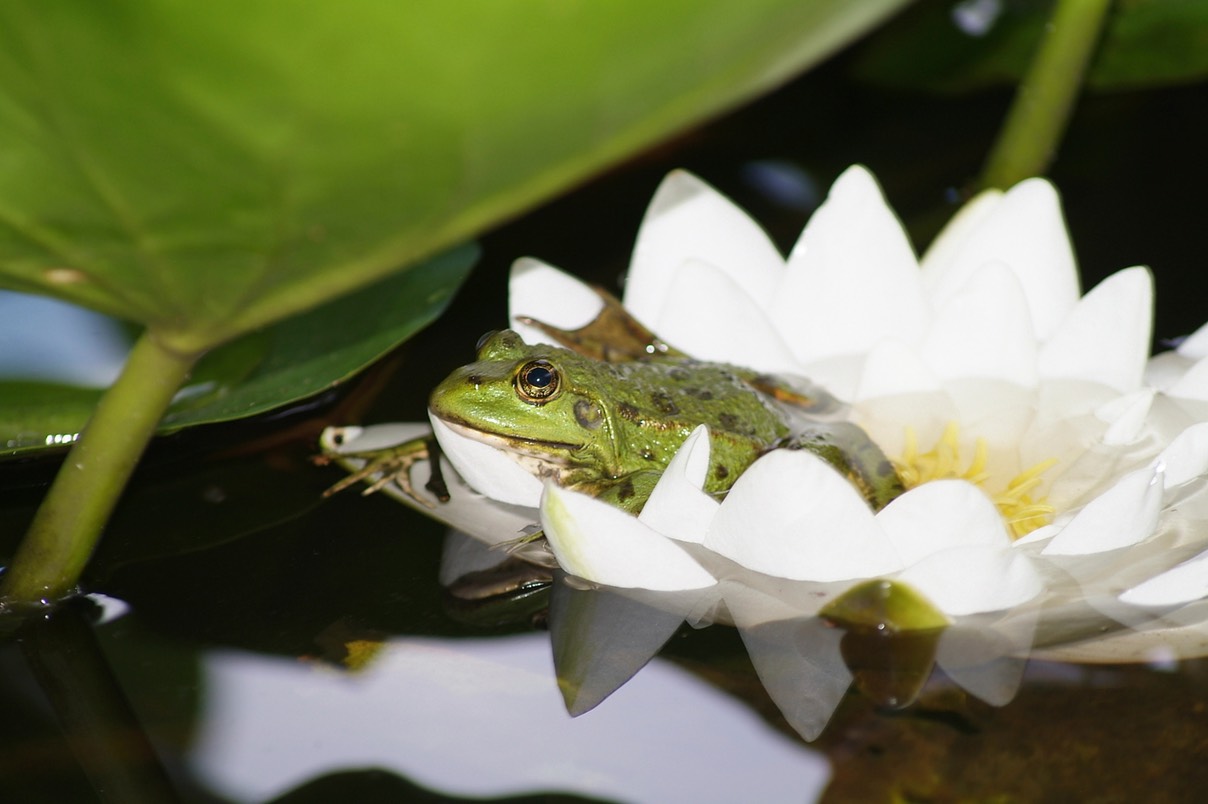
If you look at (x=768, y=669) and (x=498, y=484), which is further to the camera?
(x=498, y=484)

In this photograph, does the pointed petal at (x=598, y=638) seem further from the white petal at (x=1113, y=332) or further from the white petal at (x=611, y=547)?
the white petal at (x=1113, y=332)

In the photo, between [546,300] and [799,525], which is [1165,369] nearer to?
[799,525]

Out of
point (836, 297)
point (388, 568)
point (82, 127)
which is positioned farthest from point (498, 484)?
point (82, 127)

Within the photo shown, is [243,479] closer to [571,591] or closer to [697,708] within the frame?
[571,591]

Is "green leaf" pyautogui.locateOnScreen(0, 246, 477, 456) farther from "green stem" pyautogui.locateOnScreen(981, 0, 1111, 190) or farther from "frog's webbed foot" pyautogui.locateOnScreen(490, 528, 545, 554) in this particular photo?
"green stem" pyautogui.locateOnScreen(981, 0, 1111, 190)

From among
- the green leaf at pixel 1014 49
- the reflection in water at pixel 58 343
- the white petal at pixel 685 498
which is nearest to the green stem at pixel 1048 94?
the green leaf at pixel 1014 49

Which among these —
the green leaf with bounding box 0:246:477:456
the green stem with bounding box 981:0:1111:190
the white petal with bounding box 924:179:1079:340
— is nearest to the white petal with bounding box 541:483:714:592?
the green leaf with bounding box 0:246:477:456
